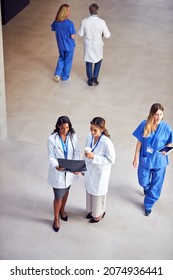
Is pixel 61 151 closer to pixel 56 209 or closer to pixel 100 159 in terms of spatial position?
pixel 100 159

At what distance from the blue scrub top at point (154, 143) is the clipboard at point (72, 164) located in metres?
0.82

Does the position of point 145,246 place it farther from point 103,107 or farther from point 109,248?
point 103,107

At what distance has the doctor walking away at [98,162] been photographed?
5922 millimetres

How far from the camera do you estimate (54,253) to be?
6262 millimetres

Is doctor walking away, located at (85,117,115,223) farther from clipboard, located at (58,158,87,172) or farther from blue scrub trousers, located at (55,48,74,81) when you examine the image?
blue scrub trousers, located at (55,48,74,81)

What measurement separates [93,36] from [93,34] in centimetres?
4

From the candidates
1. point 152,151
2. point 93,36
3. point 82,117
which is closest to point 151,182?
point 152,151

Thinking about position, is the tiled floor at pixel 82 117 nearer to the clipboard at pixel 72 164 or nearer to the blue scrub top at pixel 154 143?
the blue scrub top at pixel 154 143

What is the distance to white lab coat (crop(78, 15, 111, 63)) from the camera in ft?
29.9

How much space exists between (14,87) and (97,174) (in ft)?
12.8

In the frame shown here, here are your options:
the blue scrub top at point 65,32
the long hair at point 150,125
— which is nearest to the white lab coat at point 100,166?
the long hair at point 150,125

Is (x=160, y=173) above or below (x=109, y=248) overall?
above

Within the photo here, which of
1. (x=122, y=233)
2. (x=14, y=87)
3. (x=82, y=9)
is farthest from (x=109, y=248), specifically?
(x=82, y=9)

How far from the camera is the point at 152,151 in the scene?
6.37 metres
